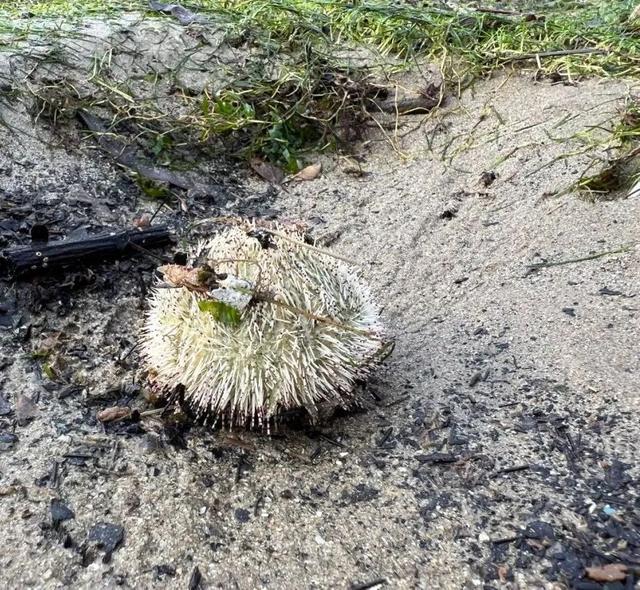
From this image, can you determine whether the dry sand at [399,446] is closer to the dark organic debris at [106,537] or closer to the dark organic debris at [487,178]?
the dark organic debris at [106,537]

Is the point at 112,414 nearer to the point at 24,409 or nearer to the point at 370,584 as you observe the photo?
the point at 24,409

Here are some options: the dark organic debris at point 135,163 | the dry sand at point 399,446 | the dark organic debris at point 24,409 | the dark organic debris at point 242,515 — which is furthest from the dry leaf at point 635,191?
the dark organic debris at point 24,409

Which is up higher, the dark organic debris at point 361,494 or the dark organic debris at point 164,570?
the dark organic debris at point 361,494

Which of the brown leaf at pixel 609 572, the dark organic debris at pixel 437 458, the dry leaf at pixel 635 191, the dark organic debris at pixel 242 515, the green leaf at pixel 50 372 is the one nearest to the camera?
the brown leaf at pixel 609 572

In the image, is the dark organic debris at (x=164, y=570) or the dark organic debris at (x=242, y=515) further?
the dark organic debris at (x=242, y=515)

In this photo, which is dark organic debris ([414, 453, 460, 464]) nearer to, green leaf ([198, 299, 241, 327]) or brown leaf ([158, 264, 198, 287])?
green leaf ([198, 299, 241, 327])

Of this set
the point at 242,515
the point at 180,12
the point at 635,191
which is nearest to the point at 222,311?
the point at 242,515

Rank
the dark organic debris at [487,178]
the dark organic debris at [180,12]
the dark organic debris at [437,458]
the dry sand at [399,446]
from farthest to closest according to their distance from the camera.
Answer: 1. the dark organic debris at [180,12]
2. the dark organic debris at [487,178]
3. the dark organic debris at [437,458]
4. the dry sand at [399,446]
